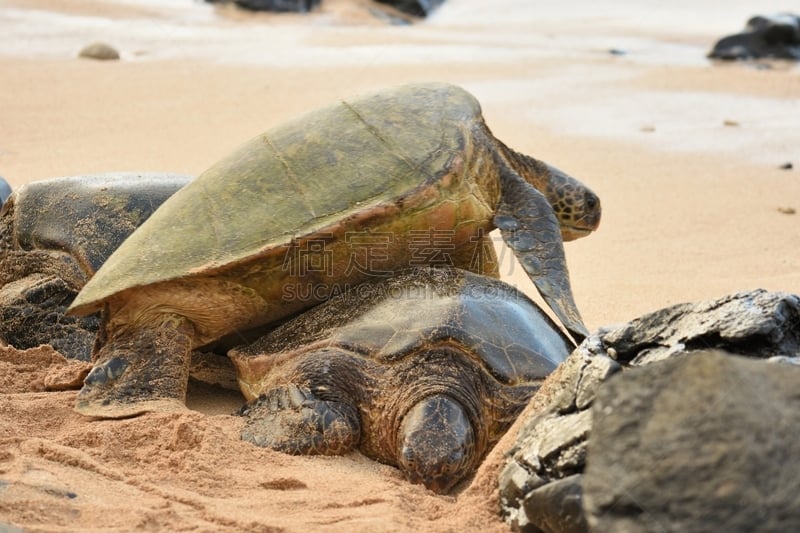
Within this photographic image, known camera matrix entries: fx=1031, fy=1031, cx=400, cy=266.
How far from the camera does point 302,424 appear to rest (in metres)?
3.30

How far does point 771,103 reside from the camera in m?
12.0

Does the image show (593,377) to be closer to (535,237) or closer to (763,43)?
(535,237)

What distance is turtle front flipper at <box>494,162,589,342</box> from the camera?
400cm

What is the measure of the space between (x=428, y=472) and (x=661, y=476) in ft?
4.17

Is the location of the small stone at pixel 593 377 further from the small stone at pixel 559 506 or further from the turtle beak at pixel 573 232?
the turtle beak at pixel 573 232

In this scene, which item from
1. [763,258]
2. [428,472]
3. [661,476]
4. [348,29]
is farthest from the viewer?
[348,29]

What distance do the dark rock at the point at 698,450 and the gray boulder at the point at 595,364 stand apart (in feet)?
0.86

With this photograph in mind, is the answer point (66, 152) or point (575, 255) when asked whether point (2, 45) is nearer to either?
point (66, 152)

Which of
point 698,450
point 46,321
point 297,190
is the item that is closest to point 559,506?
point 698,450

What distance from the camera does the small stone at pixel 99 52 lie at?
43.6ft

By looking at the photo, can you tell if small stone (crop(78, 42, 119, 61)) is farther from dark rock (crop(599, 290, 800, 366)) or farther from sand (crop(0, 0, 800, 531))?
dark rock (crop(599, 290, 800, 366))

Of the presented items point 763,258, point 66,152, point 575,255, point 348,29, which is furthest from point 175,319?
point 348,29

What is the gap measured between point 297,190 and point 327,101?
7376 mm

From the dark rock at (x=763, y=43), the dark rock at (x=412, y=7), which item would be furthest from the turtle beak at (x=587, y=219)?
the dark rock at (x=412, y=7)
